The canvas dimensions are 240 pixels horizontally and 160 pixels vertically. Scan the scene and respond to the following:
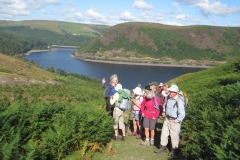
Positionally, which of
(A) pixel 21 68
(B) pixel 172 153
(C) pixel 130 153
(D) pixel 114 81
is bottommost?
(A) pixel 21 68

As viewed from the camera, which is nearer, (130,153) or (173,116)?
(173,116)

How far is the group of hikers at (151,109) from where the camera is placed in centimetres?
711

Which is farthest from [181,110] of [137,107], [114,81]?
[137,107]

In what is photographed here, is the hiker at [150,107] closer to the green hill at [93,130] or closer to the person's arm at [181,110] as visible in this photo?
the green hill at [93,130]

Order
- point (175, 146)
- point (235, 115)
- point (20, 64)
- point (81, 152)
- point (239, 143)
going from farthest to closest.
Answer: point (20, 64) → point (175, 146) → point (81, 152) → point (235, 115) → point (239, 143)

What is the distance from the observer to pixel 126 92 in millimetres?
8328

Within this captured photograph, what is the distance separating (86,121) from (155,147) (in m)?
2.48

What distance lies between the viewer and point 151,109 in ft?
26.1

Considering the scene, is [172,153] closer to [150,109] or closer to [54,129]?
[150,109]

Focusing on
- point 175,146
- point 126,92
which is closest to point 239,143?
point 175,146

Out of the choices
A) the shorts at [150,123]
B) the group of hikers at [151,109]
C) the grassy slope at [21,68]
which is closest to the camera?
the group of hikers at [151,109]

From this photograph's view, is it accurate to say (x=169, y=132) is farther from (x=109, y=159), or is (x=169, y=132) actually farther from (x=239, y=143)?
(x=239, y=143)

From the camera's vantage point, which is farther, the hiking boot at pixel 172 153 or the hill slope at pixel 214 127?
the hiking boot at pixel 172 153

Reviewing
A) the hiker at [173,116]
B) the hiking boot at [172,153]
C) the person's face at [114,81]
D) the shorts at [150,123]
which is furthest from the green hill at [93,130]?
the person's face at [114,81]
